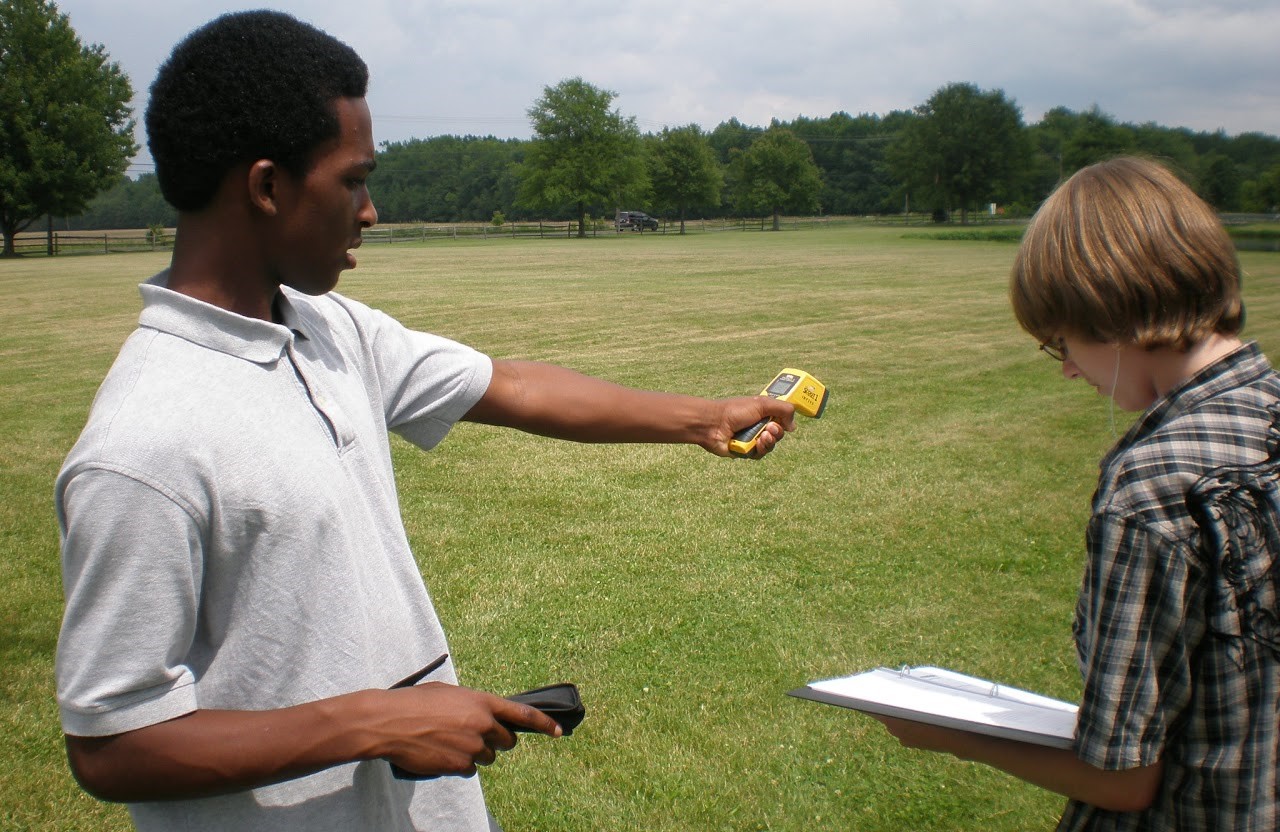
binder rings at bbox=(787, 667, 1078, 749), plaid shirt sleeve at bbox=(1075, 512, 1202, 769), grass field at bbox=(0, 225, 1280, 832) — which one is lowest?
grass field at bbox=(0, 225, 1280, 832)

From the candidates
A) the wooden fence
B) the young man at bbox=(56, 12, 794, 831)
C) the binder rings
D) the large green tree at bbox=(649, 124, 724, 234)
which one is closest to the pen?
the young man at bbox=(56, 12, 794, 831)

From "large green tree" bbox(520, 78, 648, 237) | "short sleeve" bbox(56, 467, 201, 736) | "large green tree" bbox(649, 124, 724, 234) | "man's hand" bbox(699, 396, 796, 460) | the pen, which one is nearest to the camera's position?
"short sleeve" bbox(56, 467, 201, 736)

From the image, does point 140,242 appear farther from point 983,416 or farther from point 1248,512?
point 1248,512

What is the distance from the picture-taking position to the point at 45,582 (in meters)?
6.21

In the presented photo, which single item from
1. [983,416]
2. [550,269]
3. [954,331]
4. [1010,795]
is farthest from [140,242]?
[1010,795]

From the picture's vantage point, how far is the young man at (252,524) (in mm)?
1413

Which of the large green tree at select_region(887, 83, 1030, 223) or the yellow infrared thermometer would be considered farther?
the large green tree at select_region(887, 83, 1030, 223)

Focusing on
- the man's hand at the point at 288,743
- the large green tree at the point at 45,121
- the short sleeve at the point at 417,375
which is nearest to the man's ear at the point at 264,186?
the short sleeve at the point at 417,375

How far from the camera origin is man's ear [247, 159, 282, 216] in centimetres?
165

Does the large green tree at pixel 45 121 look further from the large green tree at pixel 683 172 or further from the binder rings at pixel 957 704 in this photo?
the binder rings at pixel 957 704

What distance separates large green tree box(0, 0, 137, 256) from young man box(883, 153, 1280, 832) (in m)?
62.6

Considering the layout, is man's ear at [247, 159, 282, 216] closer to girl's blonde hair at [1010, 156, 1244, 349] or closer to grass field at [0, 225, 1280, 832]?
girl's blonde hair at [1010, 156, 1244, 349]

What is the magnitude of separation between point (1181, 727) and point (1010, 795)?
2.68 meters

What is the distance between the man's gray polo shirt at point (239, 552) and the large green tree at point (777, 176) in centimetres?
10943
